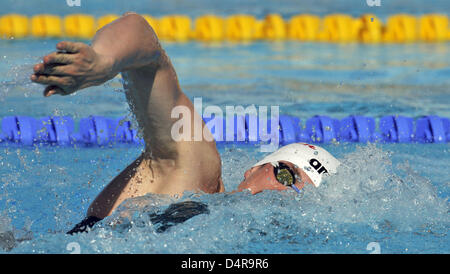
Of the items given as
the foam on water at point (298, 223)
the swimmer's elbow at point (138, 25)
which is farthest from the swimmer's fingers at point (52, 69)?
the foam on water at point (298, 223)

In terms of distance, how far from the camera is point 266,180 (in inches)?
84.4

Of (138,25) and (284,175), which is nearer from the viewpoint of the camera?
(138,25)

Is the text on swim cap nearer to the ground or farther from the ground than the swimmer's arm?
nearer to the ground

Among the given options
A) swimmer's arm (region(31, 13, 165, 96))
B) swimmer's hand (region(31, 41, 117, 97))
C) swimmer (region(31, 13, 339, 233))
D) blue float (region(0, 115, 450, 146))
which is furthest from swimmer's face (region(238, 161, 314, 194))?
blue float (region(0, 115, 450, 146))

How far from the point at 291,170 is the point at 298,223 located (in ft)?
0.69

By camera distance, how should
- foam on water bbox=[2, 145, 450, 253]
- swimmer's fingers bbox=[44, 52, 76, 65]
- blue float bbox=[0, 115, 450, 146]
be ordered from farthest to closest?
blue float bbox=[0, 115, 450, 146]
foam on water bbox=[2, 145, 450, 253]
swimmer's fingers bbox=[44, 52, 76, 65]

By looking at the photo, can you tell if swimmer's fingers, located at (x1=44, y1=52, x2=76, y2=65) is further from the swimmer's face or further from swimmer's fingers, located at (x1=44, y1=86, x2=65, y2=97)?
the swimmer's face

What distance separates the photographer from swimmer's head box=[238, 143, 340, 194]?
7.05 ft

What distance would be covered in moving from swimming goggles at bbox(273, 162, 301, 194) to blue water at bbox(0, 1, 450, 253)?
6 centimetres

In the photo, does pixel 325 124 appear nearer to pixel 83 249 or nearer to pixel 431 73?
pixel 431 73

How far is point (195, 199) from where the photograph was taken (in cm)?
196

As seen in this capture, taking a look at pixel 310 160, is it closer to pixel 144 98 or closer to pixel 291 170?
pixel 291 170

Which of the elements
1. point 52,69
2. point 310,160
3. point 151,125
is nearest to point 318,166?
point 310,160
